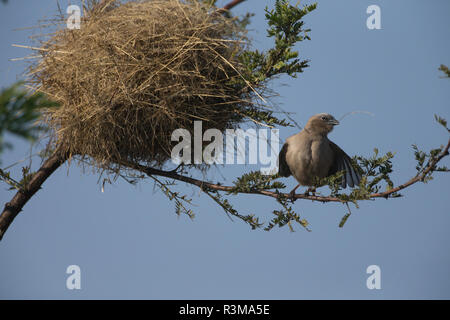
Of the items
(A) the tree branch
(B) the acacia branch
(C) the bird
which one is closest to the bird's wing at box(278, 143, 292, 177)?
(C) the bird

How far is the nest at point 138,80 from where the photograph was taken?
2.48 metres

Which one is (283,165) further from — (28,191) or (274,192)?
(28,191)

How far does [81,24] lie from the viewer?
2.71m

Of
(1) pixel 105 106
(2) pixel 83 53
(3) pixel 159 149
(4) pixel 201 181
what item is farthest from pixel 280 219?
(2) pixel 83 53

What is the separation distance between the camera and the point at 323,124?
311 centimetres

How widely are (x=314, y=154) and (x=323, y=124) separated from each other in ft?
0.74

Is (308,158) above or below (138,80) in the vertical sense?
below

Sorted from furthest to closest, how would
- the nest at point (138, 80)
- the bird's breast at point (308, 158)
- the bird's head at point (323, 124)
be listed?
the bird's head at point (323, 124)
the bird's breast at point (308, 158)
the nest at point (138, 80)

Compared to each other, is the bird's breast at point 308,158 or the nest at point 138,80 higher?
the nest at point 138,80

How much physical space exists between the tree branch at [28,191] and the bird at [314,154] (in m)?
1.27

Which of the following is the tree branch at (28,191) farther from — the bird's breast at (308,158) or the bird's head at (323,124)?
the bird's head at (323,124)

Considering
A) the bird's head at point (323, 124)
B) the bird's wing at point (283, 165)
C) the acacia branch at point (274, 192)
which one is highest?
the bird's head at point (323, 124)

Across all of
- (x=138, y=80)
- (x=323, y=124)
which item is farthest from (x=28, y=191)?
(x=323, y=124)

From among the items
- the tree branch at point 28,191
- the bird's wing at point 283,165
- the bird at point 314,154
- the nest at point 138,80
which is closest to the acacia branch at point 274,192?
the nest at point 138,80
